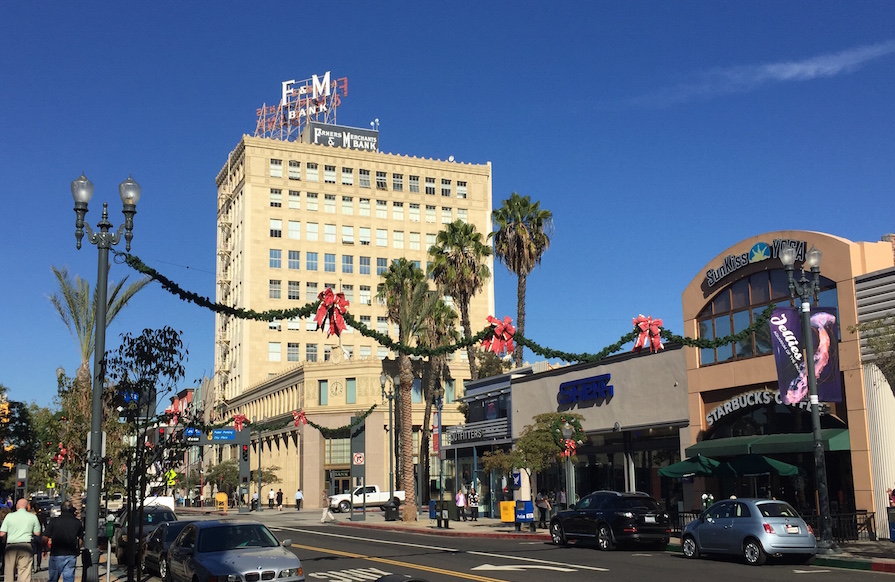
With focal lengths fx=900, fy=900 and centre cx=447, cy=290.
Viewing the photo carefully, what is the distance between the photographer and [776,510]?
70.1 feet

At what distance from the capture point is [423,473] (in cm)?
6400

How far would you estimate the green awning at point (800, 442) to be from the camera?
89.1 feet

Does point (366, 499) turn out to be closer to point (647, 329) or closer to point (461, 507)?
point (461, 507)

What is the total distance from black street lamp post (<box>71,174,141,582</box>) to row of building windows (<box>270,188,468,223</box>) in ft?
278

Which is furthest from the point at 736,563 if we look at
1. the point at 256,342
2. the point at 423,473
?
the point at 256,342

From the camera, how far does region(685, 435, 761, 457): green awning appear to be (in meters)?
29.6

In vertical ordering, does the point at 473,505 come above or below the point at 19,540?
below

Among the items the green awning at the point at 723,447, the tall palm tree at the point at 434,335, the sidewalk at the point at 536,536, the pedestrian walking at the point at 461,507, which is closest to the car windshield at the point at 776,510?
the sidewalk at the point at 536,536

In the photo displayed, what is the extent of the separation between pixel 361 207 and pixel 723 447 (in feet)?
255

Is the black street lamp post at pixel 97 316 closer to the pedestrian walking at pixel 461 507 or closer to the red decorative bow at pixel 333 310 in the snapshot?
the red decorative bow at pixel 333 310

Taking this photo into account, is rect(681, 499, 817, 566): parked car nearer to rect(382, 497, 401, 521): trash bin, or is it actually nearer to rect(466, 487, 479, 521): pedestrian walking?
rect(466, 487, 479, 521): pedestrian walking

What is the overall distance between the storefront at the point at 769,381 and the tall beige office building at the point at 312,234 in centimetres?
6139

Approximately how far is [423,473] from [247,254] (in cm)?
4298

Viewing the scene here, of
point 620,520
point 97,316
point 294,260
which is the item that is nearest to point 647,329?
point 620,520
